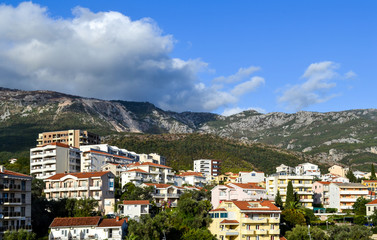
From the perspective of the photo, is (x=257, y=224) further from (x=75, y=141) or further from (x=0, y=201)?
(x=75, y=141)

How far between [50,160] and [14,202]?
48682 mm

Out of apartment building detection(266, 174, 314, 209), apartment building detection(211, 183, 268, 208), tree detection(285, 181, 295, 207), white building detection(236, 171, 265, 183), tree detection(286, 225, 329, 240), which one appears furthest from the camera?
white building detection(236, 171, 265, 183)

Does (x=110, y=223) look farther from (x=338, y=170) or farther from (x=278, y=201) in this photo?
(x=338, y=170)

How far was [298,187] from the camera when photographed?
105875 millimetres

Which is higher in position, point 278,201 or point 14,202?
point 14,202

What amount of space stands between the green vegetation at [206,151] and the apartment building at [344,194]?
4850cm

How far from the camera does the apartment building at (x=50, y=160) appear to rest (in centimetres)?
11494

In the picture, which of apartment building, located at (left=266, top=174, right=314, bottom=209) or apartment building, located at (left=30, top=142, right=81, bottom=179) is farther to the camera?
apartment building, located at (left=30, top=142, right=81, bottom=179)

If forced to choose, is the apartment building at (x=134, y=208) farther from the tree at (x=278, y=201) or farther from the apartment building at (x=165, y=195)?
the tree at (x=278, y=201)

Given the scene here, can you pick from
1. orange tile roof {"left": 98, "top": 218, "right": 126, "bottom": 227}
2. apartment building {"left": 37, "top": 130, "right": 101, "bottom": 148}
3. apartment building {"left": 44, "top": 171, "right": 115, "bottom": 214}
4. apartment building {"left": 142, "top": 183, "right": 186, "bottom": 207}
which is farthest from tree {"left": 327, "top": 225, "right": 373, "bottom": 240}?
apartment building {"left": 37, "top": 130, "right": 101, "bottom": 148}

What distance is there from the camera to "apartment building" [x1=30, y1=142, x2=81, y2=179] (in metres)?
115

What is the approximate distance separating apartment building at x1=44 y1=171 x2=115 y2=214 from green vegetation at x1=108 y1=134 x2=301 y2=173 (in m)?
66.4

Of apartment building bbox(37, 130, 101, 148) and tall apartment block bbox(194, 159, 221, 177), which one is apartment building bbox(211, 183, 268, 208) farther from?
apartment building bbox(37, 130, 101, 148)

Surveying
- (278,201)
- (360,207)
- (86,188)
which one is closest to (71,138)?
(86,188)
